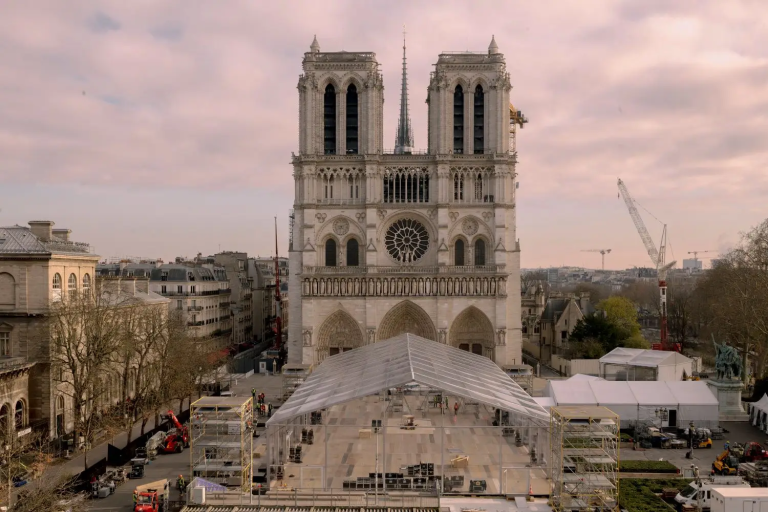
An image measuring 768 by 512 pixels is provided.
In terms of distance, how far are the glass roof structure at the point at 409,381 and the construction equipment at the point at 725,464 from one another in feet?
28.3

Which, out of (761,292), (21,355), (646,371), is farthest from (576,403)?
(21,355)

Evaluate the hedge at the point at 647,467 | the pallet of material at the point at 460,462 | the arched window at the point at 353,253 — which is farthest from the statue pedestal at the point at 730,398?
the arched window at the point at 353,253

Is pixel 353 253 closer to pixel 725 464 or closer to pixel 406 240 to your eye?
pixel 406 240

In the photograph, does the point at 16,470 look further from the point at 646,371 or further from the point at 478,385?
the point at 646,371

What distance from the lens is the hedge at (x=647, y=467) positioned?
103 ft

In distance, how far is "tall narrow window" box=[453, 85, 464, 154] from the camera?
60188 millimetres

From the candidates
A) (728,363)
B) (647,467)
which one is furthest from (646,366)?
(647,467)

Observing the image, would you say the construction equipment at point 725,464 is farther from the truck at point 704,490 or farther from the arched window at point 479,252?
the arched window at point 479,252

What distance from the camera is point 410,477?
24.9 meters

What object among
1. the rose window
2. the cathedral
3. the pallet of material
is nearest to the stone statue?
the cathedral

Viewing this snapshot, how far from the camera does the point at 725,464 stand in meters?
31.7

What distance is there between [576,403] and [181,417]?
23578 mm

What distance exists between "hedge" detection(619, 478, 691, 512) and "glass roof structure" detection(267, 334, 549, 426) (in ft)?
15.1

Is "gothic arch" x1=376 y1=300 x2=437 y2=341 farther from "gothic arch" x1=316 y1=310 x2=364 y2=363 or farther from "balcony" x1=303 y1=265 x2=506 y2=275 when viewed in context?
"balcony" x1=303 y1=265 x2=506 y2=275
